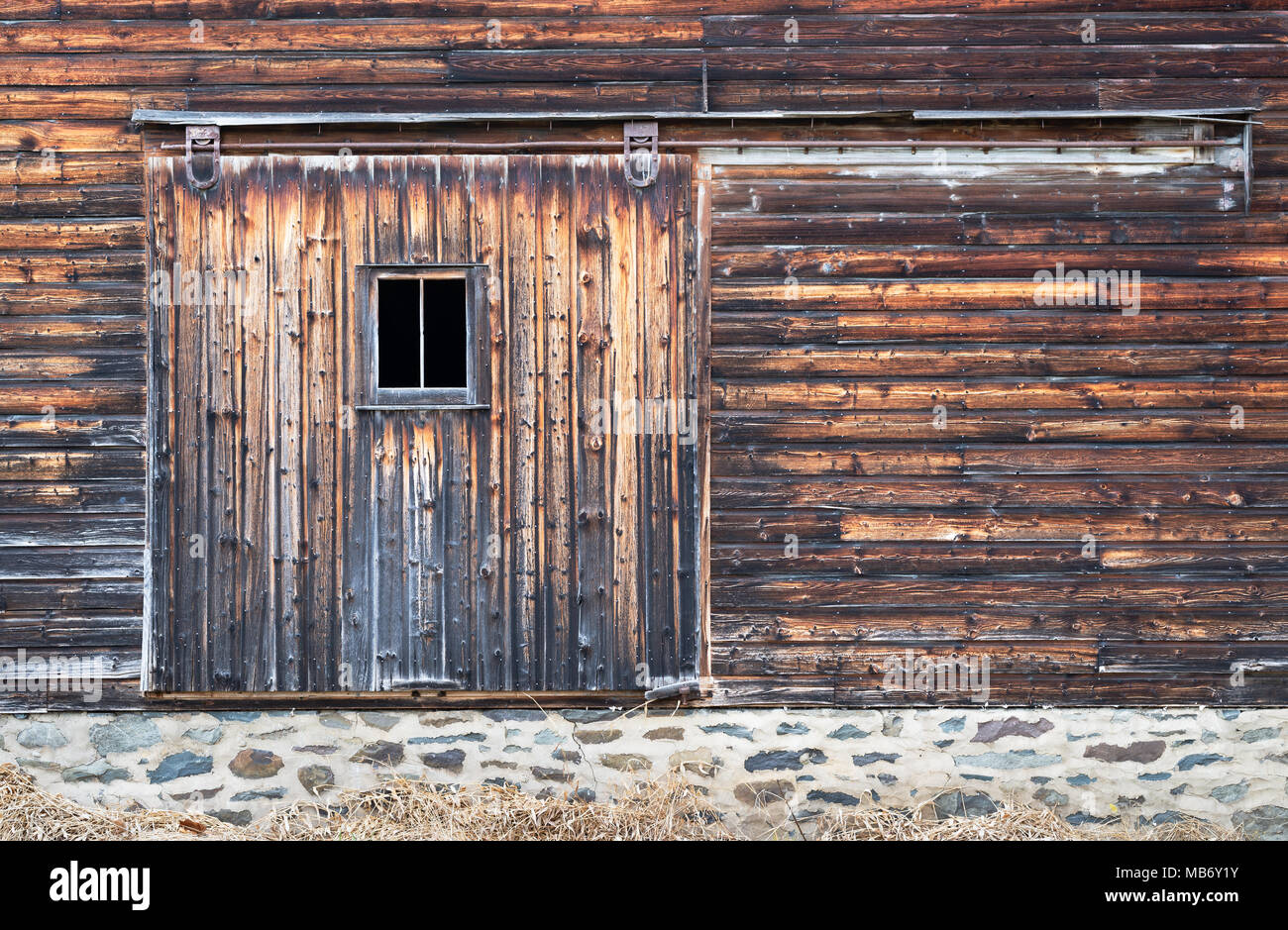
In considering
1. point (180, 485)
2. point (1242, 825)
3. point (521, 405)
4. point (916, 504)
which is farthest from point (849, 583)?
point (180, 485)

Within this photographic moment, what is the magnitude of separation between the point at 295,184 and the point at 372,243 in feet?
1.72

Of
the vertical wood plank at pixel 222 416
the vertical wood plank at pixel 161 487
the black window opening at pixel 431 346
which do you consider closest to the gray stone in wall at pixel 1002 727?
the black window opening at pixel 431 346

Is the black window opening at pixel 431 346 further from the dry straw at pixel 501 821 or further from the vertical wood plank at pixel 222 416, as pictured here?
the dry straw at pixel 501 821

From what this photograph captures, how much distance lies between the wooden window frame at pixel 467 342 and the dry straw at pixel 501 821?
6.58 feet

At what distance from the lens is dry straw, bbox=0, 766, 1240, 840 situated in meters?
6.84

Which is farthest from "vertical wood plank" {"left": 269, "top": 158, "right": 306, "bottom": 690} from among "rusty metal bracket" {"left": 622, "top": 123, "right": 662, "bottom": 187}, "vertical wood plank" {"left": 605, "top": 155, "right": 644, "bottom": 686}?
"rusty metal bracket" {"left": 622, "top": 123, "right": 662, "bottom": 187}

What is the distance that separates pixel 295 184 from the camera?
23.0ft

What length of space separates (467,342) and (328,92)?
1532 mm

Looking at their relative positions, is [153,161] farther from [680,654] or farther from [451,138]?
[680,654]

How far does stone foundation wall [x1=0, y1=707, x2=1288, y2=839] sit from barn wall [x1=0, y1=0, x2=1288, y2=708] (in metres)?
0.27

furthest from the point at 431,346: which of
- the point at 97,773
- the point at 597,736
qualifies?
the point at 97,773

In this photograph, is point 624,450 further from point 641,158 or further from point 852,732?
point 852,732

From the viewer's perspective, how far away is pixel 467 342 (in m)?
7.03

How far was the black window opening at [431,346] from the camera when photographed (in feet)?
23.0
